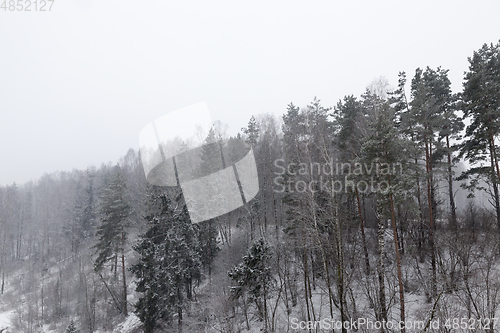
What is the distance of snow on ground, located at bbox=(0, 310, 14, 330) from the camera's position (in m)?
23.2

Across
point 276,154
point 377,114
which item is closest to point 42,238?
point 276,154

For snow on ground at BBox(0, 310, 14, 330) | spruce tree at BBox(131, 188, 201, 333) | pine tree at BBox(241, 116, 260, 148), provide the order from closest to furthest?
1. spruce tree at BBox(131, 188, 201, 333)
2. snow on ground at BBox(0, 310, 14, 330)
3. pine tree at BBox(241, 116, 260, 148)

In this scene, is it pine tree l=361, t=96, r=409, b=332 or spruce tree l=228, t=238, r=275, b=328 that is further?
spruce tree l=228, t=238, r=275, b=328

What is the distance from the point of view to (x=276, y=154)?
1192 inches

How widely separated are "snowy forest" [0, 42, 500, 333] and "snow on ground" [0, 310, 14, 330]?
0.87ft

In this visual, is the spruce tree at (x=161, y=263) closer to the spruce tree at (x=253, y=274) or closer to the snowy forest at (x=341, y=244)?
the snowy forest at (x=341, y=244)

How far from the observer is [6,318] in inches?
962

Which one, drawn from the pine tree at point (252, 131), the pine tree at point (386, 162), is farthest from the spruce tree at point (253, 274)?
the pine tree at point (252, 131)

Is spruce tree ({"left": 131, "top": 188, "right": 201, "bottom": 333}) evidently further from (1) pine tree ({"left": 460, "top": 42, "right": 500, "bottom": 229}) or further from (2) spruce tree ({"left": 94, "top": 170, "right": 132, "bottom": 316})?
(1) pine tree ({"left": 460, "top": 42, "right": 500, "bottom": 229})

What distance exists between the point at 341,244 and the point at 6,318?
32.8 m

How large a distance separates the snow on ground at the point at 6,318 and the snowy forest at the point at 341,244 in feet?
0.87

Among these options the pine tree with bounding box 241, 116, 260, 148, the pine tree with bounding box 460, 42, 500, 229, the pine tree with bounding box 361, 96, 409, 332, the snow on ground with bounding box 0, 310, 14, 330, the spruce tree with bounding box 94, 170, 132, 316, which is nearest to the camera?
the pine tree with bounding box 361, 96, 409, 332

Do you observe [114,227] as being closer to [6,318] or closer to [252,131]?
[6,318]

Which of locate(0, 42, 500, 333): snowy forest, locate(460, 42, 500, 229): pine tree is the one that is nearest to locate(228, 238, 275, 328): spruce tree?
locate(0, 42, 500, 333): snowy forest
